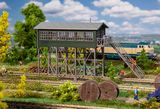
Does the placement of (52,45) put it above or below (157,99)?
above

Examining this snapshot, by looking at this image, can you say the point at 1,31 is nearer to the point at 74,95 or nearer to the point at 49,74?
the point at 74,95

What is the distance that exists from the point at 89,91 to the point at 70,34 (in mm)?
18162

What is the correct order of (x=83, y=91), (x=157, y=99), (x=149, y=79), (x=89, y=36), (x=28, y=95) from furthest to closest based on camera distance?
(x=89, y=36) < (x=149, y=79) < (x=28, y=95) < (x=83, y=91) < (x=157, y=99)

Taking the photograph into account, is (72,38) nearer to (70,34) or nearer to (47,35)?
(70,34)

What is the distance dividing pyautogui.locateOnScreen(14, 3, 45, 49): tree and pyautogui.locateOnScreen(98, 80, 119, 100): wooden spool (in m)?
36.0

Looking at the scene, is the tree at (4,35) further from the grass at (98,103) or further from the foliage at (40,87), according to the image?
the foliage at (40,87)

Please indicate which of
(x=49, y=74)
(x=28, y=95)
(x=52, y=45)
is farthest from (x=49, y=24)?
(x=28, y=95)

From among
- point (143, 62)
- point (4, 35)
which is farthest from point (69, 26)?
point (4, 35)

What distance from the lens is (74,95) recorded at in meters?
31.7

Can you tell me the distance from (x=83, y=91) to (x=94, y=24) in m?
18.9

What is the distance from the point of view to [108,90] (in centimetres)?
3145

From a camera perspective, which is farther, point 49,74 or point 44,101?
point 49,74

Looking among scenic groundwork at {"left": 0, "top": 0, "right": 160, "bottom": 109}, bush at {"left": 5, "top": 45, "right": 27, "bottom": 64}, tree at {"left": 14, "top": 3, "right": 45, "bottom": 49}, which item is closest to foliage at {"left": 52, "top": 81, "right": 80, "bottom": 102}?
scenic groundwork at {"left": 0, "top": 0, "right": 160, "bottom": 109}

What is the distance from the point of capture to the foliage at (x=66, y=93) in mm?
31328
